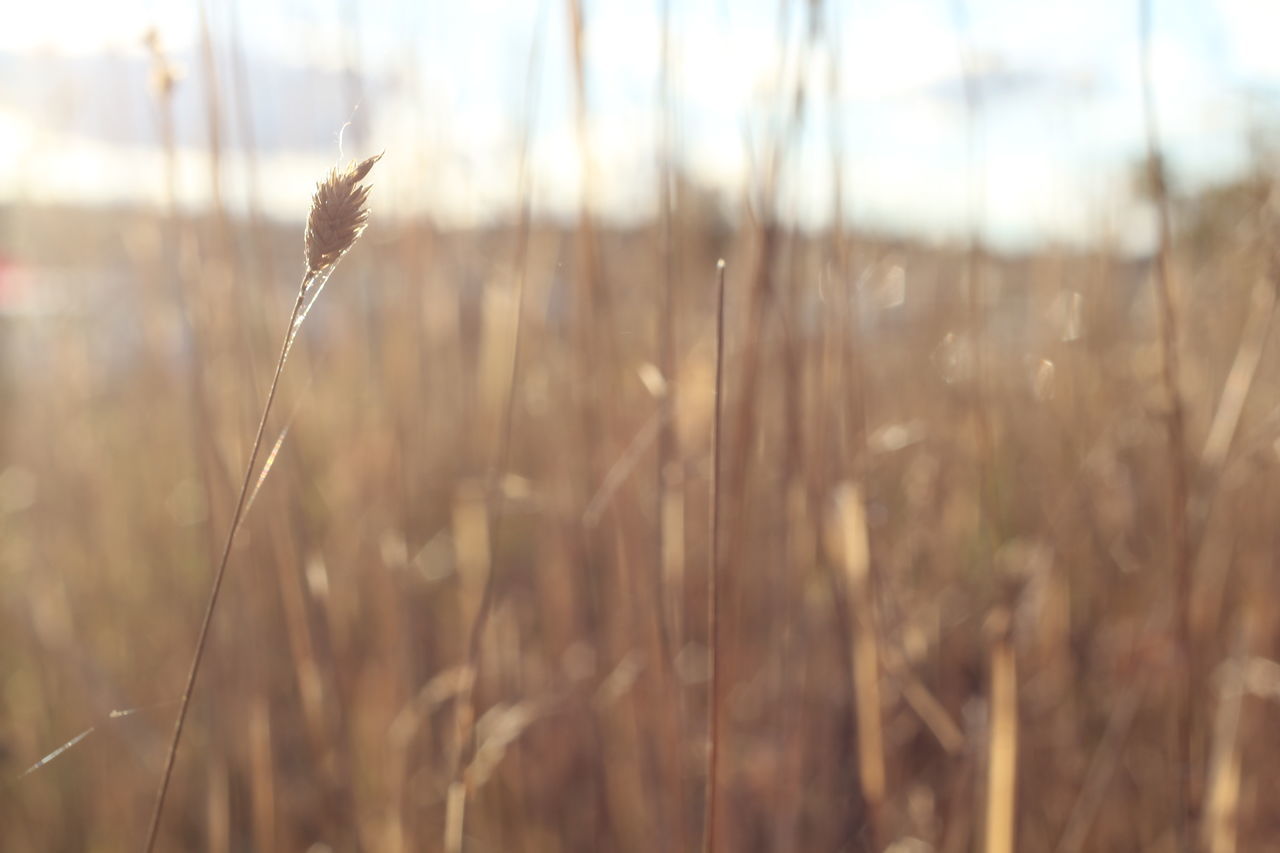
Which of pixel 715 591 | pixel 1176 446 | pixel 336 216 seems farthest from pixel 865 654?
pixel 336 216

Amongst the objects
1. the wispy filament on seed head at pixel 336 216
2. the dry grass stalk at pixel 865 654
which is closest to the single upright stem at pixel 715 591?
the wispy filament on seed head at pixel 336 216

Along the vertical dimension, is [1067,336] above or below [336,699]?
above

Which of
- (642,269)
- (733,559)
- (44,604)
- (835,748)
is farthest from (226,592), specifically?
(642,269)

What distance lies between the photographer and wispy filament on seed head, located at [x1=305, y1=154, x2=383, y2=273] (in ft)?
0.98

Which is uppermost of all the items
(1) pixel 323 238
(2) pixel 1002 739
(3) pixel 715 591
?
(1) pixel 323 238

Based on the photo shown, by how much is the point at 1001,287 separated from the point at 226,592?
3.86ft

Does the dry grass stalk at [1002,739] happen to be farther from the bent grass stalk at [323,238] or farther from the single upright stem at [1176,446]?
the bent grass stalk at [323,238]

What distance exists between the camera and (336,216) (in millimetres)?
306

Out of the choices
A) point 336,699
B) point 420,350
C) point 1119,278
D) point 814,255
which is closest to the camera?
point 336,699

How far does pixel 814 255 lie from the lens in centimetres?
94

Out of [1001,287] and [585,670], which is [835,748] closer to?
[585,670]

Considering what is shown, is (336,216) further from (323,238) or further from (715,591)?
(715,591)

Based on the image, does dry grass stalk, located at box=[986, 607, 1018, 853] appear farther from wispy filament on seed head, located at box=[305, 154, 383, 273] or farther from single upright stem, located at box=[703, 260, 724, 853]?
wispy filament on seed head, located at box=[305, 154, 383, 273]

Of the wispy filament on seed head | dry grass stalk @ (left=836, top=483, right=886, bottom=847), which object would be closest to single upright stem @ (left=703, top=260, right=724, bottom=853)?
the wispy filament on seed head
